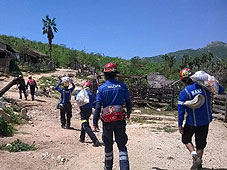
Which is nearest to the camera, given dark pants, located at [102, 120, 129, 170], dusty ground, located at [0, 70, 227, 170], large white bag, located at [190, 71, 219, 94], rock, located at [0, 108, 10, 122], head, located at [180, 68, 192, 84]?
dark pants, located at [102, 120, 129, 170]

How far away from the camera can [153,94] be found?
1723cm

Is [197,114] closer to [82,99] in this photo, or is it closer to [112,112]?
[112,112]

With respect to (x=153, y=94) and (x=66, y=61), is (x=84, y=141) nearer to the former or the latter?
(x=153, y=94)

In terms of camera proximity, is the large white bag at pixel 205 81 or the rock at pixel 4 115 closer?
the large white bag at pixel 205 81

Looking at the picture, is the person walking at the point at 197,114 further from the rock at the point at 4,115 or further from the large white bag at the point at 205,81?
the rock at the point at 4,115

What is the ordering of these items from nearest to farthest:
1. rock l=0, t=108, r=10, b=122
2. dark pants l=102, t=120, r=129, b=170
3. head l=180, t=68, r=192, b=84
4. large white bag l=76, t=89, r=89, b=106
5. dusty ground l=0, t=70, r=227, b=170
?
dark pants l=102, t=120, r=129, b=170
head l=180, t=68, r=192, b=84
dusty ground l=0, t=70, r=227, b=170
large white bag l=76, t=89, r=89, b=106
rock l=0, t=108, r=10, b=122

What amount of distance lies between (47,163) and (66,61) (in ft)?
172

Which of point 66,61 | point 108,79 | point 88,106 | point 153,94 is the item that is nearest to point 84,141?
point 88,106

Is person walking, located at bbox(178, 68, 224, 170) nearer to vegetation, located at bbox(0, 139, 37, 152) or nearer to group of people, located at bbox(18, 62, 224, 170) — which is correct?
group of people, located at bbox(18, 62, 224, 170)

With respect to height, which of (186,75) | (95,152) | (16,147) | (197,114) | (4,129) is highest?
(186,75)

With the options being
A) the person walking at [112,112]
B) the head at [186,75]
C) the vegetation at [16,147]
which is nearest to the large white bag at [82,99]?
the vegetation at [16,147]

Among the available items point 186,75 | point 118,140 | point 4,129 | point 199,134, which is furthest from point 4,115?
point 199,134

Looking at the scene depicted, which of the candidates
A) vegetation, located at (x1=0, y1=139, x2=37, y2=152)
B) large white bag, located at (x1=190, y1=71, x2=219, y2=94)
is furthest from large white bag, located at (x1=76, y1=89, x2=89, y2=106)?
large white bag, located at (x1=190, y1=71, x2=219, y2=94)

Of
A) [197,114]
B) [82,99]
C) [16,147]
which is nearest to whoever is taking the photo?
[197,114]
